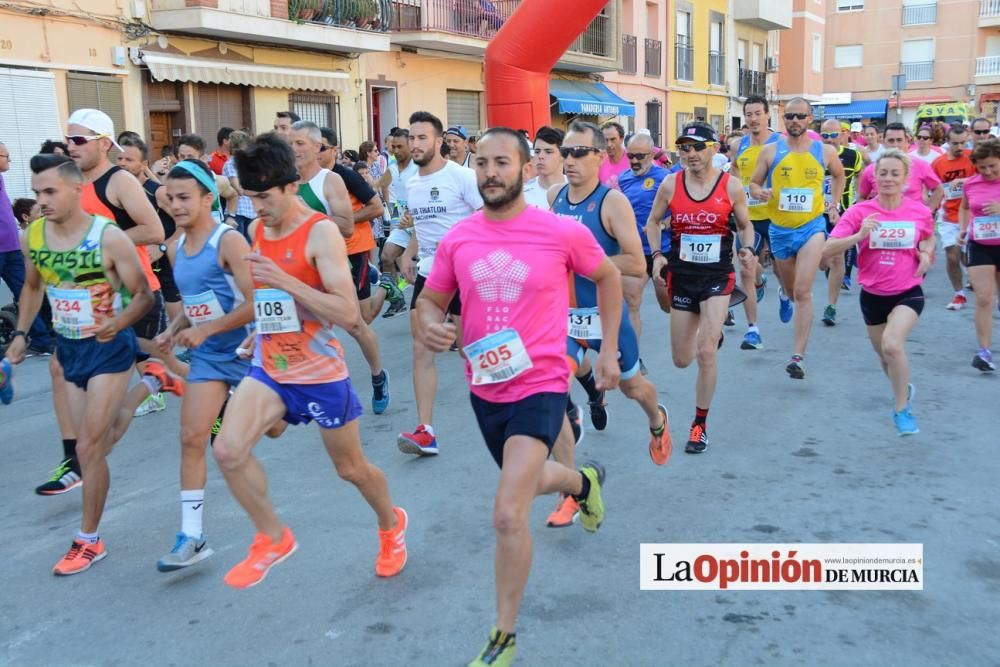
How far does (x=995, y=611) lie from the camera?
12.4 feet

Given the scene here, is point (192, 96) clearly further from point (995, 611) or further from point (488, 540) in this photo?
point (995, 611)

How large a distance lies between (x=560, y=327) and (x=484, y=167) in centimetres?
Result: 67

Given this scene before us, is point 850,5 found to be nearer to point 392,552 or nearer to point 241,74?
point 241,74

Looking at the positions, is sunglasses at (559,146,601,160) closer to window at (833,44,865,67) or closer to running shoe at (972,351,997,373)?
running shoe at (972,351,997,373)

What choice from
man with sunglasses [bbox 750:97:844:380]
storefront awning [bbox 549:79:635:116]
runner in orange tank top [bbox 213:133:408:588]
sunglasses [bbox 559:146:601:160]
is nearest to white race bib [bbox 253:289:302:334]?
runner in orange tank top [bbox 213:133:408:588]

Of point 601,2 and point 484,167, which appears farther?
point 601,2

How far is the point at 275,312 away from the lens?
13.1 ft

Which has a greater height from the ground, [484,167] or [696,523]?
[484,167]

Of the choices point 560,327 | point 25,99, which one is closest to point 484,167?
point 560,327

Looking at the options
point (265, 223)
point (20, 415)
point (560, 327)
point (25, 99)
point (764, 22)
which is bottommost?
point (20, 415)

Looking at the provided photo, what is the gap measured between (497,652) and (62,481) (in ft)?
10.7

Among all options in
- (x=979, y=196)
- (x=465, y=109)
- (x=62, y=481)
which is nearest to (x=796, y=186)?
(x=979, y=196)

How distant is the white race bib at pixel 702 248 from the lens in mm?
6230

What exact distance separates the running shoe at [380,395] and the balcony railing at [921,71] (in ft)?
180
